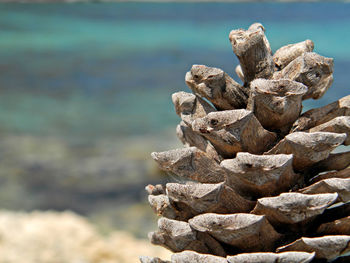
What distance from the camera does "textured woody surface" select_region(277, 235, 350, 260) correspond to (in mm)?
377

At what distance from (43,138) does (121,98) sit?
2.14ft

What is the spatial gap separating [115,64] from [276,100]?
3.53 metres

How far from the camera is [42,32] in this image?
5293 mm

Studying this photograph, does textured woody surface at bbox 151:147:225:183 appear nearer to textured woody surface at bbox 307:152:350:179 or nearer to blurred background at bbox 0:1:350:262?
textured woody surface at bbox 307:152:350:179

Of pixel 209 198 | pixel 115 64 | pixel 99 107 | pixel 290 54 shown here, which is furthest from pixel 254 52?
pixel 115 64

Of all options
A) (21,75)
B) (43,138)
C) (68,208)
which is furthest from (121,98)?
(68,208)

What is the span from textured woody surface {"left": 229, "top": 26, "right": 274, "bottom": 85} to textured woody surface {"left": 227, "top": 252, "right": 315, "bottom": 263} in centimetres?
17

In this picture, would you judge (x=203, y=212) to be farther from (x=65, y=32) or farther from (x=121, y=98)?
(x=65, y=32)

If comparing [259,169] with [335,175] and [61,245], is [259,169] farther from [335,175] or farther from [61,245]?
[61,245]

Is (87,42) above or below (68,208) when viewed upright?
above

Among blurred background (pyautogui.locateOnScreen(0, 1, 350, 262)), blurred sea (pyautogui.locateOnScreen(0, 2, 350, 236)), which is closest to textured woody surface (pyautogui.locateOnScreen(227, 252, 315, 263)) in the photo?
blurred background (pyautogui.locateOnScreen(0, 1, 350, 262))

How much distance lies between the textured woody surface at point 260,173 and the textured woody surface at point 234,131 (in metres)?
0.03

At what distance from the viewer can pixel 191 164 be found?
430 millimetres

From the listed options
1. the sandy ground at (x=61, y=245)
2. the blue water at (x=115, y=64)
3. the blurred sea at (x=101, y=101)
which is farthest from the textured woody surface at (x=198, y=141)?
the blue water at (x=115, y=64)
